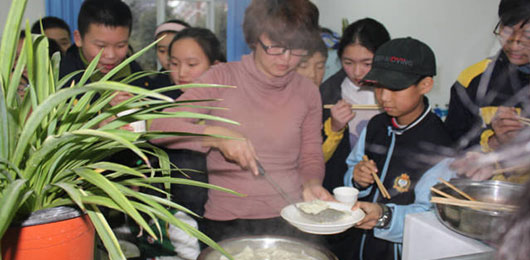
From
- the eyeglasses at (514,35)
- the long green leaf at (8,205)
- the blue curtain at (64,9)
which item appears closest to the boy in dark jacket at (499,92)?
the eyeglasses at (514,35)

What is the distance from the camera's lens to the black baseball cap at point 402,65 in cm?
203

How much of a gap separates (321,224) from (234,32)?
14.8ft

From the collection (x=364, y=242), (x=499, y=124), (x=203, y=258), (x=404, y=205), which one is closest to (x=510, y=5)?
(x=499, y=124)

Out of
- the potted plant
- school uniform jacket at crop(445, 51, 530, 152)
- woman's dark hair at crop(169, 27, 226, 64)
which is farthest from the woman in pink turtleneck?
the potted plant

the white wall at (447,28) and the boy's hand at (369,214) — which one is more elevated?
the white wall at (447,28)

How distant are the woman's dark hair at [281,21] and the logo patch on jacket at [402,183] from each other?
79 cm

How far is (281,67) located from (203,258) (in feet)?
3.39

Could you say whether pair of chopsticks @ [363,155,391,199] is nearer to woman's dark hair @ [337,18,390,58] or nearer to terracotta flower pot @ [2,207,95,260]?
woman's dark hair @ [337,18,390,58]

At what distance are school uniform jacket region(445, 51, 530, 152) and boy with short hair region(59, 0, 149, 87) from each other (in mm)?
1790

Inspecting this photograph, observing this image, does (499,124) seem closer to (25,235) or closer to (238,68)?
(238,68)

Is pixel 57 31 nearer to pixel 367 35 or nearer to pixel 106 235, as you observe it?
pixel 367 35

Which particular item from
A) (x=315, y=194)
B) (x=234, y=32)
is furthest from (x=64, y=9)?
(x=315, y=194)

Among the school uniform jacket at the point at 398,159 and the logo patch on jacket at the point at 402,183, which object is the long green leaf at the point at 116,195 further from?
the logo patch on jacket at the point at 402,183

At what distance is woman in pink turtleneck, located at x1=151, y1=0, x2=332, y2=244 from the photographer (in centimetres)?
195
